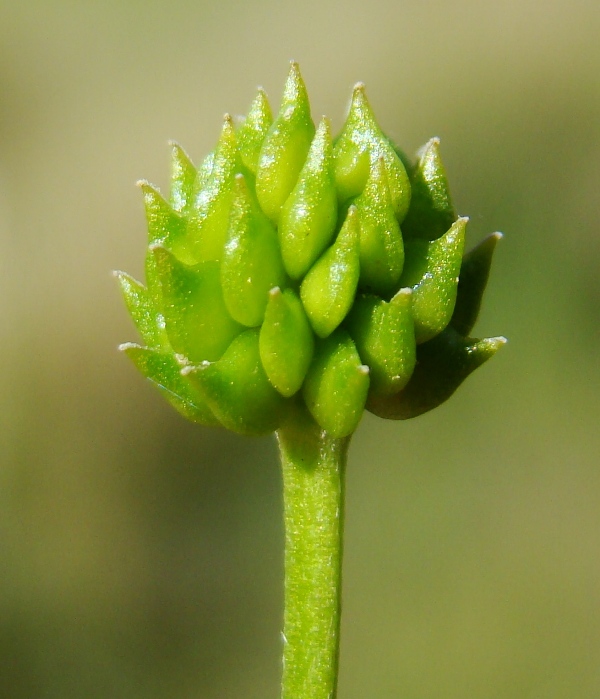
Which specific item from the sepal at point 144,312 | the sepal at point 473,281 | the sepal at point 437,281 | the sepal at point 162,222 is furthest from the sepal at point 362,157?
the sepal at point 144,312

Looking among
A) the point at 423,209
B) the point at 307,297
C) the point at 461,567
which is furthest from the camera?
the point at 461,567

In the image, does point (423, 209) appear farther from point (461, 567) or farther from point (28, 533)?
point (28, 533)

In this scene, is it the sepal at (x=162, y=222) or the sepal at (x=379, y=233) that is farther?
the sepal at (x=162, y=222)

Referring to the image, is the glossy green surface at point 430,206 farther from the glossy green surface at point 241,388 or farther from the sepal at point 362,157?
the glossy green surface at point 241,388

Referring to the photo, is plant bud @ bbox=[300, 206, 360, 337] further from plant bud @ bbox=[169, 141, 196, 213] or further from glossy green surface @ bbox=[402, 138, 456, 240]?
plant bud @ bbox=[169, 141, 196, 213]

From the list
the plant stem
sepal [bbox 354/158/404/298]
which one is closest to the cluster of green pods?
sepal [bbox 354/158/404/298]

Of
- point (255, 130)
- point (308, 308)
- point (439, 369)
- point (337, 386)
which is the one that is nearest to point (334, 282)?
point (308, 308)

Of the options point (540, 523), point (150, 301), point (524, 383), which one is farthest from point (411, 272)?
point (540, 523)

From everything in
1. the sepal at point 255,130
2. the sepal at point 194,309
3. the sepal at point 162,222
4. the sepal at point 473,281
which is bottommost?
the sepal at point 194,309

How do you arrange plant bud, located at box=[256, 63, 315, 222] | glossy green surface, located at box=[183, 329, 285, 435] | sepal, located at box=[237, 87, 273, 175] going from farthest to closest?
sepal, located at box=[237, 87, 273, 175]
plant bud, located at box=[256, 63, 315, 222]
glossy green surface, located at box=[183, 329, 285, 435]
